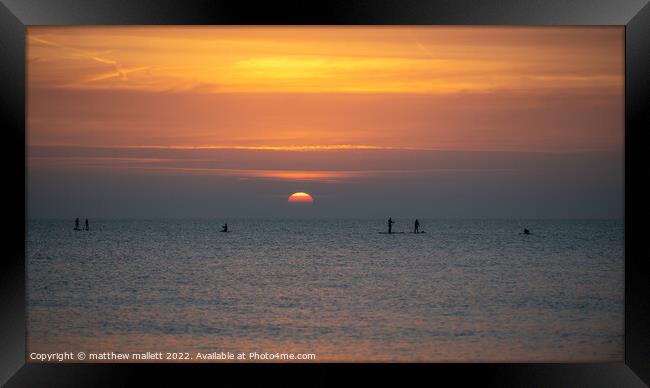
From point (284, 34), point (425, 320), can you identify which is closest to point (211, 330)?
point (425, 320)

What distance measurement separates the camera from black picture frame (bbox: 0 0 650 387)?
4566 millimetres

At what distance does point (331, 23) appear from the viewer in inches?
180

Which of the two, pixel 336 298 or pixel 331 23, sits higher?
pixel 331 23

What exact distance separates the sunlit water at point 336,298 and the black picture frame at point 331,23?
12.9 feet

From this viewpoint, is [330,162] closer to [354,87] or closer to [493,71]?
[354,87]

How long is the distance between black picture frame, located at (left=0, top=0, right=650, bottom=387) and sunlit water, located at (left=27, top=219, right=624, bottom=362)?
3.94 metres

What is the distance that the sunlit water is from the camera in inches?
484

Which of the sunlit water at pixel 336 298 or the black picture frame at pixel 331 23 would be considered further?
the sunlit water at pixel 336 298

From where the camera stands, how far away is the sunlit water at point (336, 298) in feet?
40.4

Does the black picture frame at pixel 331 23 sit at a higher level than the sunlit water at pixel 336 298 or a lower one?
higher

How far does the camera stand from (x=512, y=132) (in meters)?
30.3

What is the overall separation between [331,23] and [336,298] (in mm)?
15468

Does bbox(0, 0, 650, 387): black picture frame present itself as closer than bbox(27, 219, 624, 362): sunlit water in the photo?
Yes

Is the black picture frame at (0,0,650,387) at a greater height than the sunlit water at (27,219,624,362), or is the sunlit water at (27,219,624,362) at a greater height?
the black picture frame at (0,0,650,387)
